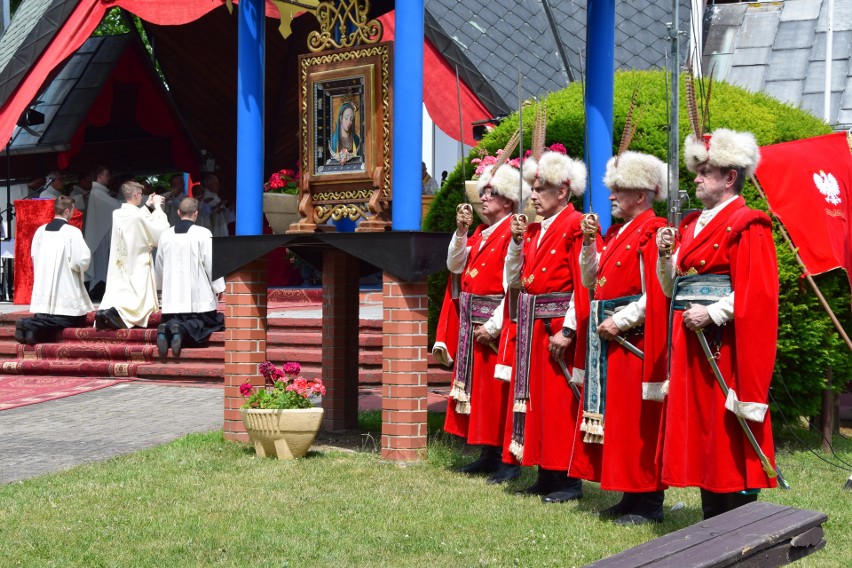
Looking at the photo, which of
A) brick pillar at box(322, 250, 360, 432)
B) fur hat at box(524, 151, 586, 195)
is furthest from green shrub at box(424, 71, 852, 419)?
fur hat at box(524, 151, 586, 195)

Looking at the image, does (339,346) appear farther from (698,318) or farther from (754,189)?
(698,318)

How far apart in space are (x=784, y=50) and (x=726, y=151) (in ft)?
52.0

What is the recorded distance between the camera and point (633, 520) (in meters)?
6.41

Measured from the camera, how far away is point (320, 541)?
609 centimetres

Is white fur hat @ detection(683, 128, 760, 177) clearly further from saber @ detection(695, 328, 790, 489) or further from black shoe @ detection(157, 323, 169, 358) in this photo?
black shoe @ detection(157, 323, 169, 358)

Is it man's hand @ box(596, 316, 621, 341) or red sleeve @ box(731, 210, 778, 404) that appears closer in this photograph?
red sleeve @ box(731, 210, 778, 404)

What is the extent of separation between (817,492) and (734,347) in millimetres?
1981

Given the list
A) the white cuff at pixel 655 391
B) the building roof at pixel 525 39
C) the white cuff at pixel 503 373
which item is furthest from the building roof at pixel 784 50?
the white cuff at pixel 655 391

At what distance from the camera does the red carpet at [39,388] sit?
11.4m

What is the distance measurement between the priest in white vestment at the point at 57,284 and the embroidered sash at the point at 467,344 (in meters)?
6.97

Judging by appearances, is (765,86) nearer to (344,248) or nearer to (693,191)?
(693,191)

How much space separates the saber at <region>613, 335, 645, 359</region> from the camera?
6473 mm

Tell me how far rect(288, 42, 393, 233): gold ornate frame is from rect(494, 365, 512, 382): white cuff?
1.49 m

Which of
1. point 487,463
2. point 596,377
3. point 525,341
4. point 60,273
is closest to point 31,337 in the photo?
point 60,273
